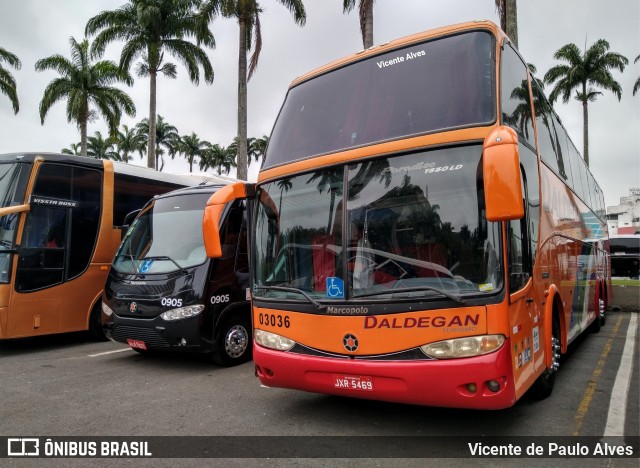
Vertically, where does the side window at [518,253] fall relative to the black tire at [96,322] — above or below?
above

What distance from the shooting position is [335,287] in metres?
4.42

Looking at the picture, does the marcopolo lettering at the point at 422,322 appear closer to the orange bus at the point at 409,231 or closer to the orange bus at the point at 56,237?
the orange bus at the point at 409,231

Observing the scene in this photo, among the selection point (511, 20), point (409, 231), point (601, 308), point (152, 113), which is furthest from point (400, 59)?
point (152, 113)

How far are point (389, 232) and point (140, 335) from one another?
4.54 metres

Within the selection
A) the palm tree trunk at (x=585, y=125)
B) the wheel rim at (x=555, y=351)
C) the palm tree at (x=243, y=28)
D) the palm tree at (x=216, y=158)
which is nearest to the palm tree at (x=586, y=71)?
the palm tree trunk at (x=585, y=125)

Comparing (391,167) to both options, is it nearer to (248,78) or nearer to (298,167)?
(298,167)

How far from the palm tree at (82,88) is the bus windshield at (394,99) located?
25.9 m

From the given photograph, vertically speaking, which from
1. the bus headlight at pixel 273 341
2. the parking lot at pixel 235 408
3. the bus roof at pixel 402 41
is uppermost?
the bus roof at pixel 402 41

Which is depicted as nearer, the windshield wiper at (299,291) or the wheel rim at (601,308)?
the windshield wiper at (299,291)

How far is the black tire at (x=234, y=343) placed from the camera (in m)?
7.27

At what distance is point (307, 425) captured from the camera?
479 centimetres

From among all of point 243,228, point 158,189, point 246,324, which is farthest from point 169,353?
point 158,189

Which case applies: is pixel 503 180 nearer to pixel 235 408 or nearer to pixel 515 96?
pixel 515 96

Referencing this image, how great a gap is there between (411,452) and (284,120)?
361cm
